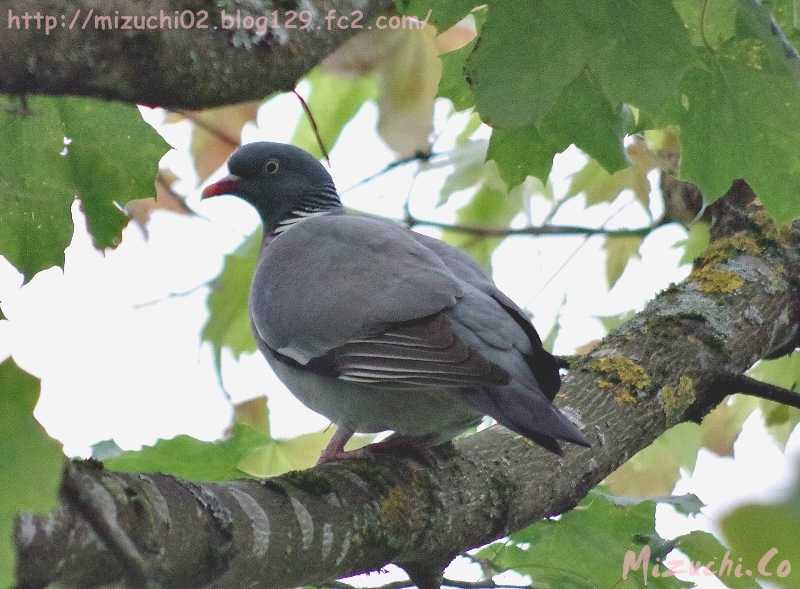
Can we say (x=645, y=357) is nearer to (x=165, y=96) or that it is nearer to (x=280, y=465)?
(x=280, y=465)

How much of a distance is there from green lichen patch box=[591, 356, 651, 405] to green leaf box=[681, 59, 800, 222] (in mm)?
643

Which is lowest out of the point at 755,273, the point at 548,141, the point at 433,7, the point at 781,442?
the point at 781,442

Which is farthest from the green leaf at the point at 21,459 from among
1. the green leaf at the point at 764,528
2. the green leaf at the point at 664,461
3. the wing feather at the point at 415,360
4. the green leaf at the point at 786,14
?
the green leaf at the point at 664,461

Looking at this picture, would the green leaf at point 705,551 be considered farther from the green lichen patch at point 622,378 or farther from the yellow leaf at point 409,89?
the yellow leaf at point 409,89

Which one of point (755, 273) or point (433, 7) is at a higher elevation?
point (433, 7)

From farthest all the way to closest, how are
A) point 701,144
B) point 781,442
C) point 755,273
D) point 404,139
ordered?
1. point 404,139
2. point 781,442
3. point 755,273
4. point 701,144

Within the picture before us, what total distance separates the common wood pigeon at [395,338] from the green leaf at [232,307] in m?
0.17

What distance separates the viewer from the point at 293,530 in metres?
2.14

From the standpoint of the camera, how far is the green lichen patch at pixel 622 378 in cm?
301

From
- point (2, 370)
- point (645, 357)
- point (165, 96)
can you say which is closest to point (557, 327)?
point (645, 357)

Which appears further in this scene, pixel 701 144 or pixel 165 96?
pixel 701 144

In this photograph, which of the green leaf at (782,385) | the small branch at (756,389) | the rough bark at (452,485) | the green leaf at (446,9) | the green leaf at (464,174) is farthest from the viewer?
the green leaf at (464,174)

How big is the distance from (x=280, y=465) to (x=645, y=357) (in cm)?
130

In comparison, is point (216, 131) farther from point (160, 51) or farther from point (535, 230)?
point (160, 51)
